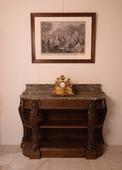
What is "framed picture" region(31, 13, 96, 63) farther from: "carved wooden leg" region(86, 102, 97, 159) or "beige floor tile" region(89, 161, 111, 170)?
"beige floor tile" region(89, 161, 111, 170)

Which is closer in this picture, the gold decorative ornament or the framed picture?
the gold decorative ornament

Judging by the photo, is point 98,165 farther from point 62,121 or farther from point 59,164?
point 62,121

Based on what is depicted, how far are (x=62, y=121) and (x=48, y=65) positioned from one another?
0.78 m

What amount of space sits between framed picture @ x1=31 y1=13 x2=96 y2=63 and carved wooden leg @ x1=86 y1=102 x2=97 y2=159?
0.72 m

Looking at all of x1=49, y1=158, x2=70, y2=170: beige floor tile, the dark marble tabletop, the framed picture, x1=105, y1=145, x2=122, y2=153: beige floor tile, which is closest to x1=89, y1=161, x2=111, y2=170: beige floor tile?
x1=49, y1=158, x2=70, y2=170: beige floor tile

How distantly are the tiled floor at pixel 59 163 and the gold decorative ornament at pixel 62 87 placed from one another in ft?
2.84

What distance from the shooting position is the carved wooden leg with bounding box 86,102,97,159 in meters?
2.99

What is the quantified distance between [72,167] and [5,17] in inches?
83.2

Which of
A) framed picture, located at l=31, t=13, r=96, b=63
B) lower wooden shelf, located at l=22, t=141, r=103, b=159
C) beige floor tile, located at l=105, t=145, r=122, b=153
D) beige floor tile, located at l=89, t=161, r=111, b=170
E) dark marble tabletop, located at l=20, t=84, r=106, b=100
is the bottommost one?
beige floor tile, located at l=89, t=161, r=111, b=170

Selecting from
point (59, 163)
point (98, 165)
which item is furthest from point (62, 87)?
point (98, 165)

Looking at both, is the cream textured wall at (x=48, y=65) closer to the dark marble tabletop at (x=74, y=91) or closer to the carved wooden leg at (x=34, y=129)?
the dark marble tabletop at (x=74, y=91)

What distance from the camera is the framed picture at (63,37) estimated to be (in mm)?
3252

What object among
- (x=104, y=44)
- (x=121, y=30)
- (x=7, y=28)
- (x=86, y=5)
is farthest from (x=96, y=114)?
(x=7, y=28)

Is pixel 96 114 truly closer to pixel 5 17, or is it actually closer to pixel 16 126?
pixel 16 126
